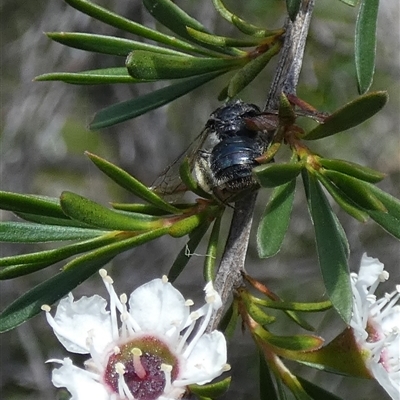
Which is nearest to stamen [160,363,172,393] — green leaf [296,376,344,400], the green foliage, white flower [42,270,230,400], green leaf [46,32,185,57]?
white flower [42,270,230,400]

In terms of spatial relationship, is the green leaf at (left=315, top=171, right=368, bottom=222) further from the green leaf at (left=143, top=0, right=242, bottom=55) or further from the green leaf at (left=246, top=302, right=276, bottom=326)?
the green leaf at (left=143, top=0, right=242, bottom=55)

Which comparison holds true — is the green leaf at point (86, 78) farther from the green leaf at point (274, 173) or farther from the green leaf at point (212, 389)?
the green leaf at point (212, 389)

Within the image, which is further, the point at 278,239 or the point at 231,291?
the point at 231,291

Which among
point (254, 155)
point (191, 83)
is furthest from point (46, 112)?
point (254, 155)

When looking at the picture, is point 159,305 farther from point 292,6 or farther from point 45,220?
point 292,6

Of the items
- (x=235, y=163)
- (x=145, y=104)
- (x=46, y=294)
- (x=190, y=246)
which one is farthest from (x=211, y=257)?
(x=145, y=104)

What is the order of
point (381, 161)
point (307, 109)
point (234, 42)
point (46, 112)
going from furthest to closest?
1. point (381, 161)
2. point (46, 112)
3. point (234, 42)
4. point (307, 109)

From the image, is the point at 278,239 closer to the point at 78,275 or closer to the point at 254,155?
the point at 254,155
